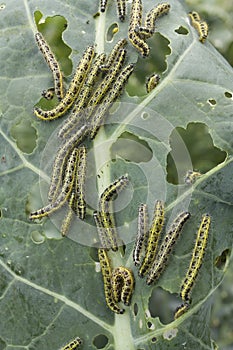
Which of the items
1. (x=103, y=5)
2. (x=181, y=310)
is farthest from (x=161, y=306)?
(x=103, y=5)

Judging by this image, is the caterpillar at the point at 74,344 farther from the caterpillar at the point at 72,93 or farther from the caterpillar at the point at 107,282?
the caterpillar at the point at 72,93

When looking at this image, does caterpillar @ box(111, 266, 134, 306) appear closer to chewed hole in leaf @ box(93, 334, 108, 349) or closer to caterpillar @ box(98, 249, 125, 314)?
caterpillar @ box(98, 249, 125, 314)

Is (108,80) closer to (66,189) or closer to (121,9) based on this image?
(121,9)

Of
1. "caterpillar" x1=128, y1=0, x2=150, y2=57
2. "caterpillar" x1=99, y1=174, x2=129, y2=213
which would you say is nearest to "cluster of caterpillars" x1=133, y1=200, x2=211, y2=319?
"caterpillar" x1=99, y1=174, x2=129, y2=213

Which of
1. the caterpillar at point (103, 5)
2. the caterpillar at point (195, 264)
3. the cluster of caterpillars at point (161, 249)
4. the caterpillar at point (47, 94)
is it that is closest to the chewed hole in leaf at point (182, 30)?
the caterpillar at point (103, 5)

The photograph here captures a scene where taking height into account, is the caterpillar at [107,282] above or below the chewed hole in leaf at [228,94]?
below

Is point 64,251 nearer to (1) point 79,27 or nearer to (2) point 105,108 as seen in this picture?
(2) point 105,108
